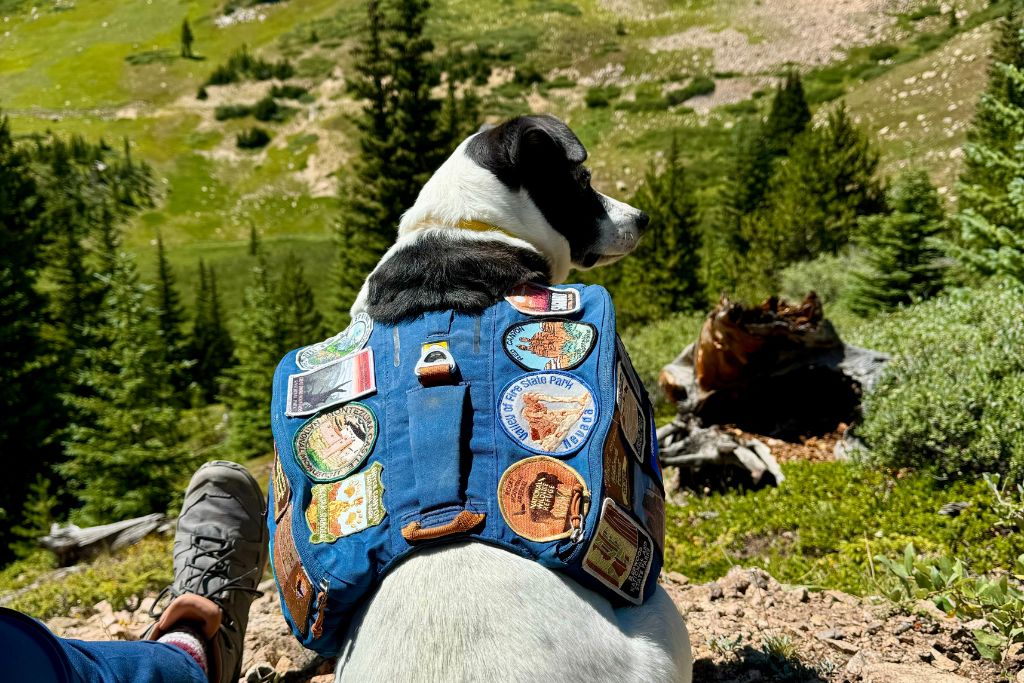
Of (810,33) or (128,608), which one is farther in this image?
(810,33)

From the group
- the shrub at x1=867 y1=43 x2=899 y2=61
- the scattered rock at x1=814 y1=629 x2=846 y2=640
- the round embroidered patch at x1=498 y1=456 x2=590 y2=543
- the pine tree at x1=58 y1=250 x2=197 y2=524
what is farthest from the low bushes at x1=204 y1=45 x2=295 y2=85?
the round embroidered patch at x1=498 y1=456 x2=590 y2=543

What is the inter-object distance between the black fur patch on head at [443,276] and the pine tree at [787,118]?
5499 cm

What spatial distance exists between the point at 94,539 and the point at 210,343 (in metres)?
51.6

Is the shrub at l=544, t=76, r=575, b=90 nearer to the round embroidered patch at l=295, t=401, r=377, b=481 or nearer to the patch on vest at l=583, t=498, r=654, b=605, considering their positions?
the round embroidered patch at l=295, t=401, r=377, b=481

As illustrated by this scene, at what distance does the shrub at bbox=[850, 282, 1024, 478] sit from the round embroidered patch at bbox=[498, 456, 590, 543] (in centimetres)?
414

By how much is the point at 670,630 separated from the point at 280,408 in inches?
50.4

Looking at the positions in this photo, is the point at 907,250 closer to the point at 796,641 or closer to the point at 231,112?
the point at 796,641

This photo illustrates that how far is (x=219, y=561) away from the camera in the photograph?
3145mm

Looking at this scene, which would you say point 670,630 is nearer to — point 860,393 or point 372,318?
point 372,318

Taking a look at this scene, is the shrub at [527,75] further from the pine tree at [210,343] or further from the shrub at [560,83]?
the pine tree at [210,343]

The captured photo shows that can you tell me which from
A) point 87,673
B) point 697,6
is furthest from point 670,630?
point 697,6

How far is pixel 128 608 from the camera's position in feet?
15.6

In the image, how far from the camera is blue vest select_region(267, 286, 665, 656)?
5.79 feet

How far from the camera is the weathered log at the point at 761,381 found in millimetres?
6844
